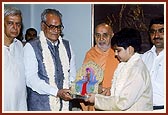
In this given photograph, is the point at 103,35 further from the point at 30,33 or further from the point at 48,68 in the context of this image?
the point at 30,33

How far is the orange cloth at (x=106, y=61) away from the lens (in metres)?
2.52

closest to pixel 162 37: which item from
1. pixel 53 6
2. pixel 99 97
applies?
pixel 99 97

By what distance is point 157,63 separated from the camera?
8.09 feet

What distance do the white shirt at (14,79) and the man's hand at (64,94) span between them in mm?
266

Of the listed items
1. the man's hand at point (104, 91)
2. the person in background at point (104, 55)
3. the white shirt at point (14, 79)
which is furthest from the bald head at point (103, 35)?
the white shirt at point (14, 79)

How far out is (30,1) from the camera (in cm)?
218

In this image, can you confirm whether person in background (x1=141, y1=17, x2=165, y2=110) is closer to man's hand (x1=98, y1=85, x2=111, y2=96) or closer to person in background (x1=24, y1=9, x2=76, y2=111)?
man's hand (x1=98, y1=85, x2=111, y2=96)

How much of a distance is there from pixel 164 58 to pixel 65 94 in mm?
759

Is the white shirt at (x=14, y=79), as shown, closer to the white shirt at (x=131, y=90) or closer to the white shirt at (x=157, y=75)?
the white shirt at (x=131, y=90)

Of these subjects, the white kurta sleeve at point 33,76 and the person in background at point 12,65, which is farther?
the white kurta sleeve at point 33,76

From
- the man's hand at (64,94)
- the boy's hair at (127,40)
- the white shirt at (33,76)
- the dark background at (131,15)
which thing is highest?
the dark background at (131,15)

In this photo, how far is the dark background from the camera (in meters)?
3.21

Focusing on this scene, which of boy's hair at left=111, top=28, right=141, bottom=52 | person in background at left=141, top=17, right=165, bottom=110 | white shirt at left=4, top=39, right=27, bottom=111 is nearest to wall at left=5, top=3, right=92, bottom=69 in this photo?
person in background at left=141, top=17, right=165, bottom=110

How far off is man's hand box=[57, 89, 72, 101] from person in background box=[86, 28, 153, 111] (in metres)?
0.34
